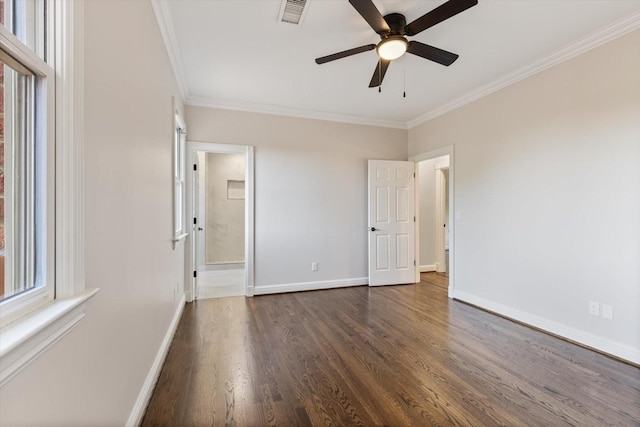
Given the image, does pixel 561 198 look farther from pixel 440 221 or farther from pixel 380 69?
pixel 440 221

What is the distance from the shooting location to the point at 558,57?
2.82 metres

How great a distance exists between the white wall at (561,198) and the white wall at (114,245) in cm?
350

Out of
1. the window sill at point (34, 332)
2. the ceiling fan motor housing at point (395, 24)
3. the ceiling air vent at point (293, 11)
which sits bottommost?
the window sill at point (34, 332)

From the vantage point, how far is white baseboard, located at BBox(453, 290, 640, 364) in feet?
7.72

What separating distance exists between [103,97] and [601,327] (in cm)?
381

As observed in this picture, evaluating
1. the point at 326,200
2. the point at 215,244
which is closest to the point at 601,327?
the point at 326,200

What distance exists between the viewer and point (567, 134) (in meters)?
2.78

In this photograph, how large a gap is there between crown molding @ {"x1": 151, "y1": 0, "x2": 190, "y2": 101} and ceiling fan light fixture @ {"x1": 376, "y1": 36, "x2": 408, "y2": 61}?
162 cm

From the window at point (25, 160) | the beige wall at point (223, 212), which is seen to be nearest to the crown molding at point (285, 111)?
the beige wall at point (223, 212)

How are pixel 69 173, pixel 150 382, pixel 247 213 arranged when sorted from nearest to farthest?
pixel 69 173
pixel 150 382
pixel 247 213

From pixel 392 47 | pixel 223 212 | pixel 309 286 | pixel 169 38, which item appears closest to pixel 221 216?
pixel 223 212

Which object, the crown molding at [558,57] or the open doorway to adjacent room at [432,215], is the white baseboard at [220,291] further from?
the crown molding at [558,57]

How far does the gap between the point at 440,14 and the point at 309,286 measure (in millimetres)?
3550

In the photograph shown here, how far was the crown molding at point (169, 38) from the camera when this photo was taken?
83.6 inches
